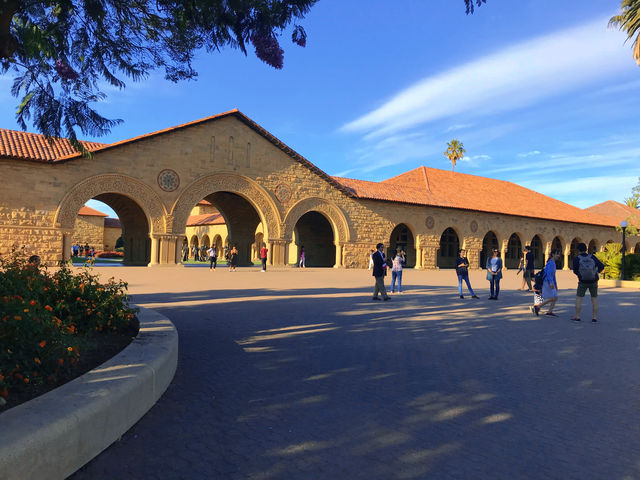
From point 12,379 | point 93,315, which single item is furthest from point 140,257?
point 12,379

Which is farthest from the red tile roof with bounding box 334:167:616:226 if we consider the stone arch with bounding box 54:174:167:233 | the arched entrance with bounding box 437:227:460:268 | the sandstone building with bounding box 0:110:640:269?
the stone arch with bounding box 54:174:167:233

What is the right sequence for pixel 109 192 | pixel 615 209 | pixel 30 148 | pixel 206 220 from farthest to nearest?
pixel 615 209 → pixel 206 220 → pixel 109 192 → pixel 30 148

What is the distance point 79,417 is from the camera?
9.07 feet

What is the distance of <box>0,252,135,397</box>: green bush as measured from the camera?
3.42 m

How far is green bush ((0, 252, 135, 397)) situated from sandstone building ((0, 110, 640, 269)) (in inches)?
609

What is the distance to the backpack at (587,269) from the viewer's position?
374 inches

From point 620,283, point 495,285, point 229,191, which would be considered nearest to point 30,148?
point 229,191

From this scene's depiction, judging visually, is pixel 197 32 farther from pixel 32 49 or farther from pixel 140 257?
pixel 140 257

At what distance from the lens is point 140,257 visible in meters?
29.5

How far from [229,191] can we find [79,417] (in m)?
24.9

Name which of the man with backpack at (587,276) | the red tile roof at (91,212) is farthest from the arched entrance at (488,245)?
the red tile roof at (91,212)

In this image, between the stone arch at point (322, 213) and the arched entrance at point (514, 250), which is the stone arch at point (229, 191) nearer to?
the stone arch at point (322, 213)

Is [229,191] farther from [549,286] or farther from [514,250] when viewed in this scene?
[514,250]

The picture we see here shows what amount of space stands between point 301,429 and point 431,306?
8.34m
